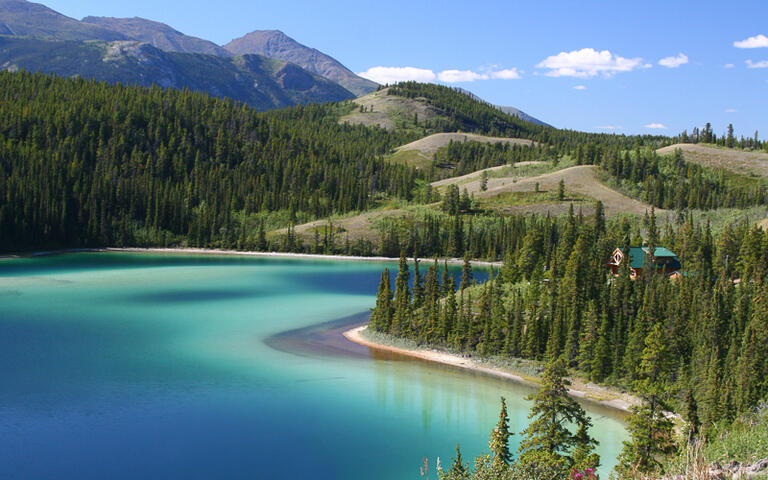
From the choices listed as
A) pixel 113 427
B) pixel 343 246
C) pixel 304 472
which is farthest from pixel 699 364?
pixel 343 246

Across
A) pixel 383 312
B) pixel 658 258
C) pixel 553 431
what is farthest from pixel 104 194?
pixel 553 431

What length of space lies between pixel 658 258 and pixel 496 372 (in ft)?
119

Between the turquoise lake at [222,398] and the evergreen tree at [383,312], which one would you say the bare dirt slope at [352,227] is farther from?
the evergreen tree at [383,312]

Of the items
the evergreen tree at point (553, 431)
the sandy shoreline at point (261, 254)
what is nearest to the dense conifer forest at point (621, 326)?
the evergreen tree at point (553, 431)

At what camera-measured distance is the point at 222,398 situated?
45.9 m

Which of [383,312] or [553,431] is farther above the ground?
[383,312]

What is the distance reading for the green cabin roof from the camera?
7719cm

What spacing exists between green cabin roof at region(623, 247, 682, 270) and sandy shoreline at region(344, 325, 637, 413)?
95.9 ft

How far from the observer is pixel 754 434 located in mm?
19562

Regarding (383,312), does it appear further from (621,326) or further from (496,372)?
(621,326)

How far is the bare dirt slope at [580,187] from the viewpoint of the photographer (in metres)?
168

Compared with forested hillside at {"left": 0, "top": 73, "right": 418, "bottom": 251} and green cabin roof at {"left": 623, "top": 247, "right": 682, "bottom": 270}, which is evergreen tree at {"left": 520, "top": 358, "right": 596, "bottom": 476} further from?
forested hillside at {"left": 0, "top": 73, "right": 418, "bottom": 251}

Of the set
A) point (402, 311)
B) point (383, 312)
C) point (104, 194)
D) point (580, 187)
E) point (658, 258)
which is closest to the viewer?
point (402, 311)

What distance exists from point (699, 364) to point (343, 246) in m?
121
